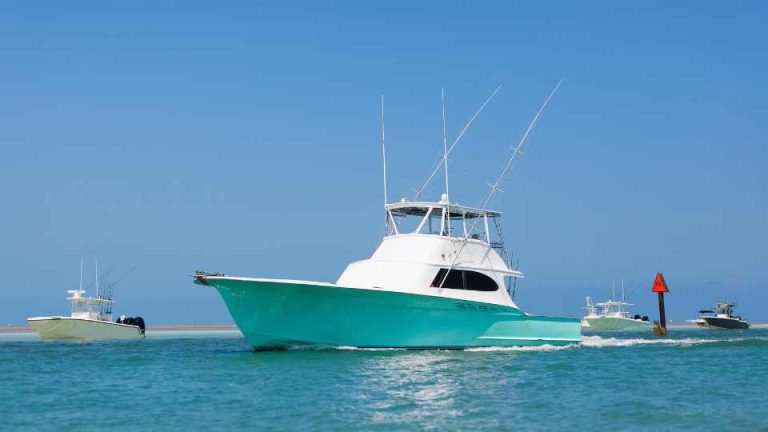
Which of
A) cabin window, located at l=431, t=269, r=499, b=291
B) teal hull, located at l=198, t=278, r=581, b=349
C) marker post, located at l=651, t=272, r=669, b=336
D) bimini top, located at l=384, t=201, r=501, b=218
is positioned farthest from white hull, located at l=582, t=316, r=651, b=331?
teal hull, located at l=198, t=278, r=581, b=349

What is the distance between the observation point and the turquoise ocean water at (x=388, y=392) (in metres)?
15.5

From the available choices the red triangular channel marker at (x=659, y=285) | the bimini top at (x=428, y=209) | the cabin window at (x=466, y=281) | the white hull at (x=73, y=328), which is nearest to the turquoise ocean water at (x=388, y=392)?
the cabin window at (x=466, y=281)

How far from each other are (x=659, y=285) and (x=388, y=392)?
4489cm

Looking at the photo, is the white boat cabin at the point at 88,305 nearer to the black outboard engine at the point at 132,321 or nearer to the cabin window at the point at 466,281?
the black outboard engine at the point at 132,321

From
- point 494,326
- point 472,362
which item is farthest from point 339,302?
point 494,326

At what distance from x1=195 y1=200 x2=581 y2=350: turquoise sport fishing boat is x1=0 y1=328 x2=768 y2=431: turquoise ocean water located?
0.70 m

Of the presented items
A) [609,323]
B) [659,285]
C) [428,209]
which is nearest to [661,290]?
[659,285]

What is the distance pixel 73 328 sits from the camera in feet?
172

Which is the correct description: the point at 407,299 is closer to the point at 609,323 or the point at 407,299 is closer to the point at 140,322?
the point at 140,322

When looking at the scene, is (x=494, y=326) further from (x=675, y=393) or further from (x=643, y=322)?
(x=643, y=322)

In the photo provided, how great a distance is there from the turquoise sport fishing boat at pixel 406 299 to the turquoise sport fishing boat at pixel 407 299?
4 cm

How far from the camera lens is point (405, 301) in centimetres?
2844

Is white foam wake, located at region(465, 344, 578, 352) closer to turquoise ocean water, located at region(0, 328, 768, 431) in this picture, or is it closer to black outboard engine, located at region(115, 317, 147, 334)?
turquoise ocean water, located at region(0, 328, 768, 431)

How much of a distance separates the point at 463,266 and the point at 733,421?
52.8 ft
